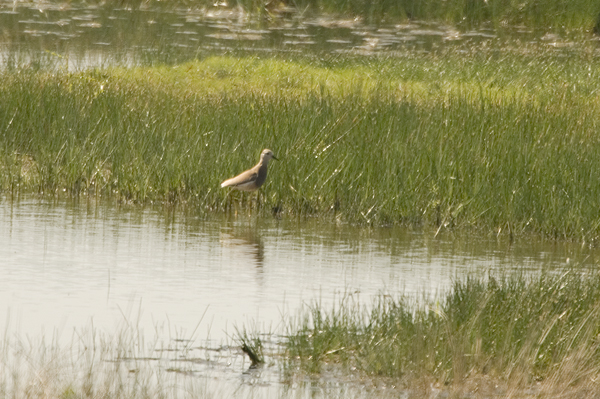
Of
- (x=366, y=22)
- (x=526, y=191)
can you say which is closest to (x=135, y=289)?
(x=526, y=191)

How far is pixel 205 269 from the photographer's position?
32.9 feet

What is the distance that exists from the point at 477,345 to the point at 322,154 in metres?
Answer: 6.70

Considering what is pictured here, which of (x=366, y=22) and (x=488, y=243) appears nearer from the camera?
(x=488, y=243)

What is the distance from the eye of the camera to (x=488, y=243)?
38.4 ft

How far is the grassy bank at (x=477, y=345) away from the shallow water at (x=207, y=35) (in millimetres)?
15347

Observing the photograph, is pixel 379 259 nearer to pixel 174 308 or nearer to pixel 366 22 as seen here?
pixel 174 308

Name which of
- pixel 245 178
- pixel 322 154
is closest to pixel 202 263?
pixel 245 178

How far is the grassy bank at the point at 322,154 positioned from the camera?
12.2 metres

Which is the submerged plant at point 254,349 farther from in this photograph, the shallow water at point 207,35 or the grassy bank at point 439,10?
the grassy bank at point 439,10

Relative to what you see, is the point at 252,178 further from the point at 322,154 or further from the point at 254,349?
the point at 254,349

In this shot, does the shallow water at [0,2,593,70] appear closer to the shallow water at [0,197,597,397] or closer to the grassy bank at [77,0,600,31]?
the grassy bank at [77,0,600,31]

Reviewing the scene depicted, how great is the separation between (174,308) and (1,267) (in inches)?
76.8

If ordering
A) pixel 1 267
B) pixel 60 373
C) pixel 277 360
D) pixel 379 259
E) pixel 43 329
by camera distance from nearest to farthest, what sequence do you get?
pixel 60 373 → pixel 277 360 → pixel 43 329 → pixel 1 267 → pixel 379 259

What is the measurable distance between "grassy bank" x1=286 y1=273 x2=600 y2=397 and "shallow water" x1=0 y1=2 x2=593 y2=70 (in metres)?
15.3
